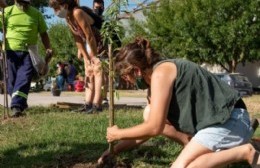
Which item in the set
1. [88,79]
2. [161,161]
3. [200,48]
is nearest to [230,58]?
[200,48]

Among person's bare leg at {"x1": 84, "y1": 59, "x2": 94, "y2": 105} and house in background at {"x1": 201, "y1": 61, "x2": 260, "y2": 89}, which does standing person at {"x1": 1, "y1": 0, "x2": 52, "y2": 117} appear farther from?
house in background at {"x1": 201, "y1": 61, "x2": 260, "y2": 89}

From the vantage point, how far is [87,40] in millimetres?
7961

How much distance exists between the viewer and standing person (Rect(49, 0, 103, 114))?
7.82 metres

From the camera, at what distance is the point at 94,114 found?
325 inches

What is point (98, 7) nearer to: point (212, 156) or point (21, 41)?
point (21, 41)

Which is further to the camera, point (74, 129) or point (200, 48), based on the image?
point (200, 48)

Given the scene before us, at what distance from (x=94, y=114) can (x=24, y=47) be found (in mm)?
1550

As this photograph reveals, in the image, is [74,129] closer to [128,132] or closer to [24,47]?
[24,47]

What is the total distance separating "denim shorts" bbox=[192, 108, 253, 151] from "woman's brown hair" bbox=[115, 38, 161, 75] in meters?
0.66

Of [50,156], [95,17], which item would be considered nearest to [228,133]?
[50,156]

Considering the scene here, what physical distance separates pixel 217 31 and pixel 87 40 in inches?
1139

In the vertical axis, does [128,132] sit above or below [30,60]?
below

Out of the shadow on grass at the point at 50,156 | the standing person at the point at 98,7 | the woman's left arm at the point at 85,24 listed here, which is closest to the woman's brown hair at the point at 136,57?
the shadow on grass at the point at 50,156

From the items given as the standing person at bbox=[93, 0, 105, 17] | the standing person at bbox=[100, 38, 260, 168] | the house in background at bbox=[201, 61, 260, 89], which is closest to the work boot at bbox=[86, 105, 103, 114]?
the standing person at bbox=[93, 0, 105, 17]
